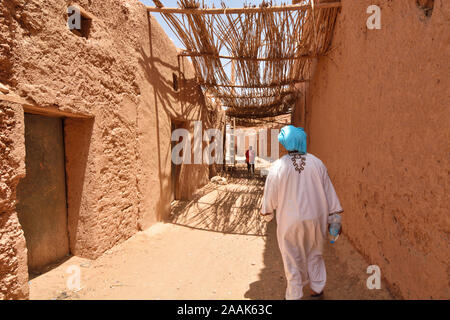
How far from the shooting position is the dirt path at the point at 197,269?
223cm

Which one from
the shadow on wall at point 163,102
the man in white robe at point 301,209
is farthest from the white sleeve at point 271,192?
the shadow on wall at point 163,102

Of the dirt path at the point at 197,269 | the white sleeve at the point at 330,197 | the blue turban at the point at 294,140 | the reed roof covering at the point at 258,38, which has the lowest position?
the dirt path at the point at 197,269

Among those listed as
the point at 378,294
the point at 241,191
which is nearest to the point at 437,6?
the point at 378,294

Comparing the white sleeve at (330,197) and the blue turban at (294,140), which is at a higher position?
the blue turban at (294,140)

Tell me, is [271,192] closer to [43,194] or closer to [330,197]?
[330,197]

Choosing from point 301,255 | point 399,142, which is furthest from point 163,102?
point 399,142

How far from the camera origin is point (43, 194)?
240 centimetres

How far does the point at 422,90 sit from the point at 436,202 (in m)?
0.66

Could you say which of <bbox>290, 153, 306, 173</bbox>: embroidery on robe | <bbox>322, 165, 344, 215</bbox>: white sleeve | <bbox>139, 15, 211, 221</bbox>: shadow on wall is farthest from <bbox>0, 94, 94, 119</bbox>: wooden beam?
<bbox>322, 165, 344, 215</bbox>: white sleeve

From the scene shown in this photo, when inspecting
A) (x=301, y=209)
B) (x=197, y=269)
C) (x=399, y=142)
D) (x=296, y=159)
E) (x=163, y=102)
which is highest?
(x=163, y=102)

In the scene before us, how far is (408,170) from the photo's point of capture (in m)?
1.61

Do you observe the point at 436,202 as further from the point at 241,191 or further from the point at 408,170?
the point at 241,191

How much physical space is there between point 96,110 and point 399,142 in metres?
2.85

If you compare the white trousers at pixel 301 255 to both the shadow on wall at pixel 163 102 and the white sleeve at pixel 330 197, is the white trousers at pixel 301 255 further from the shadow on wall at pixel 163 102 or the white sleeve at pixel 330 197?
the shadow on wall at pixel 163 102
